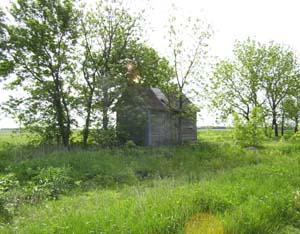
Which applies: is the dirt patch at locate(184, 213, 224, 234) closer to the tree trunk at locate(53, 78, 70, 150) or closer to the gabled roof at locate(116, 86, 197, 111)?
the tree trunk at locate(53, 78, 70, 150)

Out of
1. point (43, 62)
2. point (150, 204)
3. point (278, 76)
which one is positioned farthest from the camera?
point (278, 76)

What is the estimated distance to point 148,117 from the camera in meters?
19.9

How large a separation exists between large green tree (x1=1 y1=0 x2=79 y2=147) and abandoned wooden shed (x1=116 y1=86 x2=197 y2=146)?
3.51 meters

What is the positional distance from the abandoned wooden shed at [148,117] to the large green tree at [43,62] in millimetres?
3506

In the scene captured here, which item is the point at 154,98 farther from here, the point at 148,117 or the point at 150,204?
the point at 150,204

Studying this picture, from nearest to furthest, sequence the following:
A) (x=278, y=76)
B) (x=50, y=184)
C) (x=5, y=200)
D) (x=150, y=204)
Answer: (x=150, y=204) < (x=5, y=200) < (x=50, y=184) < (x=278, y=76)

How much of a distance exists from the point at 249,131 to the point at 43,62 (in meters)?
14.1

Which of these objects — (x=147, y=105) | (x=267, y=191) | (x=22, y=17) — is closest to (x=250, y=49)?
(x=147, y=105)

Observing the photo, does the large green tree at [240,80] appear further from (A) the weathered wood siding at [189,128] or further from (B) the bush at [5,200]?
(B) the bush at [5,200]

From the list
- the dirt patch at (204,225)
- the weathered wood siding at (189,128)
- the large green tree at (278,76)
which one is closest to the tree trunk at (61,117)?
the weathered wood siding at (189,128)

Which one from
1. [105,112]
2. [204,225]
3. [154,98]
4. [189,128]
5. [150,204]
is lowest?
[204,225]

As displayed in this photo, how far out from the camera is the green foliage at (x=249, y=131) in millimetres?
20219

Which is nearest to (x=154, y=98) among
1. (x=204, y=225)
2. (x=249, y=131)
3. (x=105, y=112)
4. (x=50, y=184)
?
(x=105, y=112)

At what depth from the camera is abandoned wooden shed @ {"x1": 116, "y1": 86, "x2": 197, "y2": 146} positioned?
19.1m
